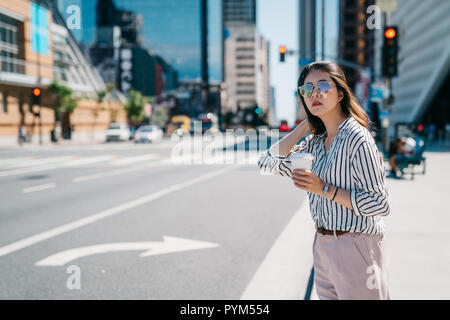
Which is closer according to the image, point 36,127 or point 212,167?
point 212,167

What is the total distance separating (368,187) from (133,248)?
5208mm

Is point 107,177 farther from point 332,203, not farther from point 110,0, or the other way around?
point 110,0

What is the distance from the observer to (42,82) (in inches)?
1745

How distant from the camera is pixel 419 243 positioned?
627 centimetres

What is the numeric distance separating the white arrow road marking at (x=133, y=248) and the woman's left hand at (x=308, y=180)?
466cm

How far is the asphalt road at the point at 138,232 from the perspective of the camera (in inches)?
207

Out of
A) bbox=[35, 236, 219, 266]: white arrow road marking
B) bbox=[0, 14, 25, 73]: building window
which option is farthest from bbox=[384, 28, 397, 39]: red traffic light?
bbox=[0, 14, 25, 73]: building window

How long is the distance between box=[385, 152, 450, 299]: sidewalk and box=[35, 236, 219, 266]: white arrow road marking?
2.76 meters

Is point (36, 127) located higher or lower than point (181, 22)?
lower

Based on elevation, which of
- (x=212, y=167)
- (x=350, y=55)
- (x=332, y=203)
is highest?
(x=350, y=55)

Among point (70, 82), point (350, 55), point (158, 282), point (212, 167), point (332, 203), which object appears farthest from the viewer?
point (350, 55)

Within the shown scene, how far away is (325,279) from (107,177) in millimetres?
15088

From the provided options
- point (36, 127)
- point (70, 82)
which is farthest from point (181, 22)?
point (36, 127)

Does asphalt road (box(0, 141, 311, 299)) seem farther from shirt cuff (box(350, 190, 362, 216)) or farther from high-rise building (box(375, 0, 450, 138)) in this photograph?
high-rise building (box(375, 0, 450, 138))
